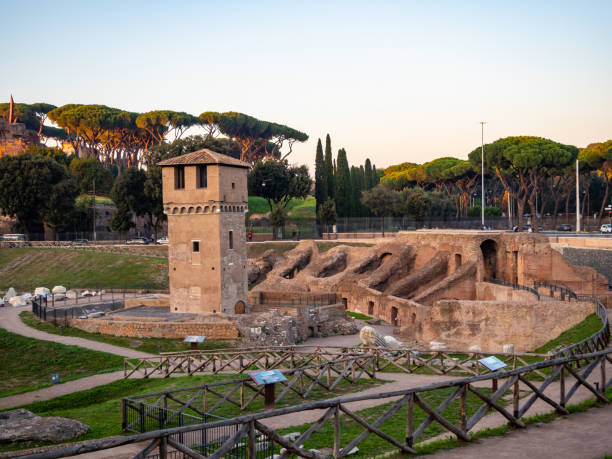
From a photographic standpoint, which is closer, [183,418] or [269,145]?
[183,418]

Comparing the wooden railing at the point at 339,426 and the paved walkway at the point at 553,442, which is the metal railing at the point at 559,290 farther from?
the paved walkway at the point at 553,442

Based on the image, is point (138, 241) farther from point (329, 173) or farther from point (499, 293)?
point (499, 293)

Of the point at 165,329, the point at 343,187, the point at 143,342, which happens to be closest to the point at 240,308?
the point at 165,329

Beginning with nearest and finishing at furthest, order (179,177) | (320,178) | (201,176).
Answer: (201,176) < (179,177) < (320,178)

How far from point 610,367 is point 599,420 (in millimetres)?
7568

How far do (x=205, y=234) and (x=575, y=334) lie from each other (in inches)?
696

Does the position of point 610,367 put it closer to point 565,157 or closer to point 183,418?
point 183,418

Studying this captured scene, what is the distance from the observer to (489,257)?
39.5 m

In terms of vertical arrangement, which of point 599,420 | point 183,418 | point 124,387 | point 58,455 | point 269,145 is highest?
point 269,145

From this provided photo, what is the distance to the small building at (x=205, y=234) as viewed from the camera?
3020 centimetres

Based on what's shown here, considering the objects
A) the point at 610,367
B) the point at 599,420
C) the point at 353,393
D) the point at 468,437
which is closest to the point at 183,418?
the point at 353,393

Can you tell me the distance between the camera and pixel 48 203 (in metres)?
59.8

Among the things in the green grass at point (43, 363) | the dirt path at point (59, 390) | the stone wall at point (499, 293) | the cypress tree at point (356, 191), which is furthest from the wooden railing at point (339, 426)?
the cypress tree at point (356, 191)

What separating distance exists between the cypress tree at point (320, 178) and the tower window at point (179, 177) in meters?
32.6
